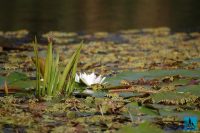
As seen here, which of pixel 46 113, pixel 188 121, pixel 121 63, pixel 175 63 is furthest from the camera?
pixel 121 63

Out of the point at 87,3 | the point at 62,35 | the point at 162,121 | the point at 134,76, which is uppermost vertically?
the point at 87,3

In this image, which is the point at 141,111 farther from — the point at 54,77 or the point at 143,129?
the point at 54,77

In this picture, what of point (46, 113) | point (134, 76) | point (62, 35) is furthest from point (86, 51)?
point (46, 113)

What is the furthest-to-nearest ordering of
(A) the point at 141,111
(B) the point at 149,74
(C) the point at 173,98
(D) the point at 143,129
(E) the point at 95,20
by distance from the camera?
1. (E) the point at 95,20
2. (B) the point at 149,74
3. (C) the point at 173,98
4. (A) the point at 141,111
5. (D) the point at 143,129

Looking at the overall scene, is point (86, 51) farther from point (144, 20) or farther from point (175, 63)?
point (144, 20)

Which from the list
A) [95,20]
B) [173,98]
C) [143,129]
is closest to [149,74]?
[173,98]

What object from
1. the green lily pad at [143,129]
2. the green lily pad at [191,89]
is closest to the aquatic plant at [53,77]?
the green lily pad at [191,89]

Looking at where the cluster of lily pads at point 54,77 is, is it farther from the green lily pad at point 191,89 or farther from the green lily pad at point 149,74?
the green lily pad at point 191,89

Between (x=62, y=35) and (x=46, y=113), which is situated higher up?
(x=62, y=35)

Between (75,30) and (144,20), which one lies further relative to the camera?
(144,20)

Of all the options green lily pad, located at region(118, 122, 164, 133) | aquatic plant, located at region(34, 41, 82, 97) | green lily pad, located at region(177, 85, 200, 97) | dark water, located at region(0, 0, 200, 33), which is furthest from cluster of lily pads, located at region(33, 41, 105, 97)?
dark water, located at region(0, 0, 200, 33)

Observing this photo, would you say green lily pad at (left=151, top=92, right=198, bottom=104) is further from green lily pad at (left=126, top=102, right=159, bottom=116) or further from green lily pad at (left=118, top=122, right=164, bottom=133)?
green lily pad at (left=118, top=122, right=164, bottom=133)
